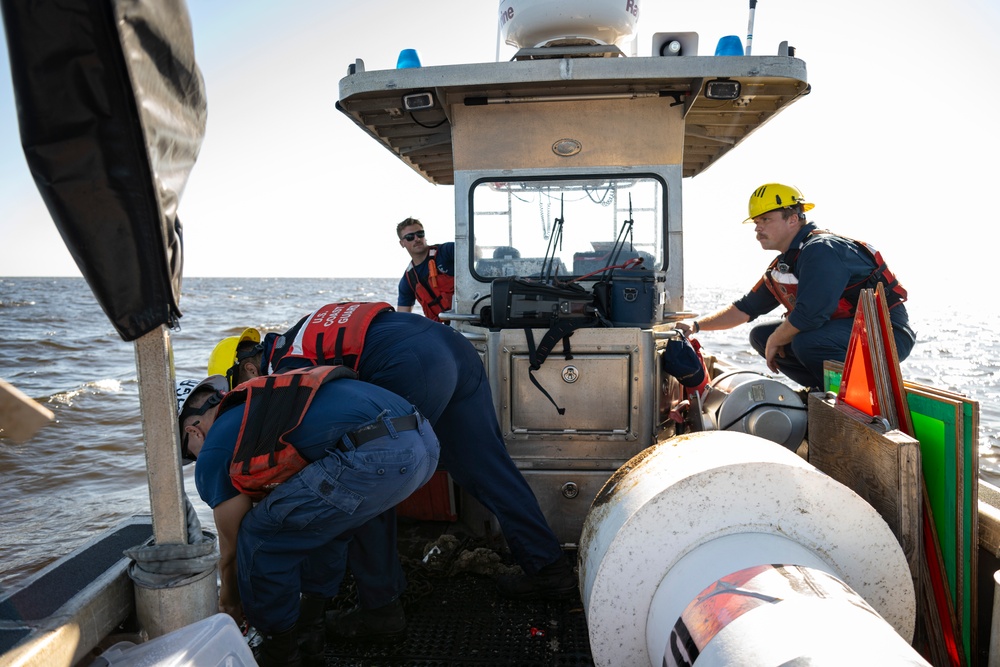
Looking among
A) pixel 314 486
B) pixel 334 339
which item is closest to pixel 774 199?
pixel 334 339

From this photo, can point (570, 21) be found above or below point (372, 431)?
above

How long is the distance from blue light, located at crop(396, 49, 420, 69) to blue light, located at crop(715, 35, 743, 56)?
1.64 m

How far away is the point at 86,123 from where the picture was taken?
1541 mm

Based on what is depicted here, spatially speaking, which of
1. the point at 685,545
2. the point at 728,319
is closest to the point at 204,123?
the point at 685,545

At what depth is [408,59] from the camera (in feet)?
12.9

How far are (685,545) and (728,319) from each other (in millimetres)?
3213

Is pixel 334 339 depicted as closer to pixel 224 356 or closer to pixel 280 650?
pixel 224 356

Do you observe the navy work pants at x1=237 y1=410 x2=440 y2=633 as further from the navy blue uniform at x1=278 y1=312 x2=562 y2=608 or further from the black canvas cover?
the black canvas cover

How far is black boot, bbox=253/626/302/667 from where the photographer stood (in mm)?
2646

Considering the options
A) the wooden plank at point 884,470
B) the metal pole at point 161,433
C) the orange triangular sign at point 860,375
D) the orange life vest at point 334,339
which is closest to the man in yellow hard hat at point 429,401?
the orange life vest at point 334,339

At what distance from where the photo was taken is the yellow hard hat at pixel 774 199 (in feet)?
13.1

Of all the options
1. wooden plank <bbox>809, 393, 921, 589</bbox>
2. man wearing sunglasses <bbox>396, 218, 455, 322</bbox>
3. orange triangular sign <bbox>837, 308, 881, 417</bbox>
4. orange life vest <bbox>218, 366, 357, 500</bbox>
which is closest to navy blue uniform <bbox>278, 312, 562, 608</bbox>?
orange life vest <bbox>218, 366, 357, 500</bbox>

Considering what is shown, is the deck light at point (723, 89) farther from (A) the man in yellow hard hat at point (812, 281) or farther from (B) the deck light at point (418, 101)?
(B) the deck light at point (418, 101)

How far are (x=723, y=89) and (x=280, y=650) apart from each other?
11.3ft
